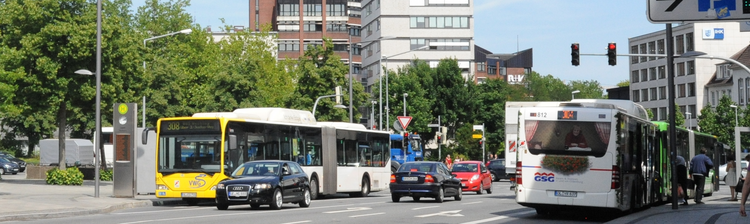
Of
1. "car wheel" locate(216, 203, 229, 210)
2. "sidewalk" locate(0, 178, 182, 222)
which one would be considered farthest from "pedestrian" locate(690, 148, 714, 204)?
"sidewalk" locate(0, 178, 182, 222)

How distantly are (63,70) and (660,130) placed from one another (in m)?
25.1

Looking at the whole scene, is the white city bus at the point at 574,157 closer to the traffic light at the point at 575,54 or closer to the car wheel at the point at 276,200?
the car wheel at the point at 276,200

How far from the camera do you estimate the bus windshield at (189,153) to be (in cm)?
2852

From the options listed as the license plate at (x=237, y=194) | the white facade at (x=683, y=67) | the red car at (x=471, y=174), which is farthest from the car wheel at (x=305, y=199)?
the white facade at (x=683, y=67)

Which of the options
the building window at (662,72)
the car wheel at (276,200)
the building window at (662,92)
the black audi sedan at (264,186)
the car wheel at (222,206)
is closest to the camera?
the black audi sedan at (264,186)

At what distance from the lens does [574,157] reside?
2148 cm

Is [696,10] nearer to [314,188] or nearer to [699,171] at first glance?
[699,171]

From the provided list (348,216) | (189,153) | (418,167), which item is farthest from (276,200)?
(418,167)

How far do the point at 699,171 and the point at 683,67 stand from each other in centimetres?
9969

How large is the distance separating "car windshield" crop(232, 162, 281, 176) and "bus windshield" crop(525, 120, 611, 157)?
286 inches

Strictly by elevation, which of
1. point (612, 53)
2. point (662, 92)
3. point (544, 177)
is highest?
point (662, 92)

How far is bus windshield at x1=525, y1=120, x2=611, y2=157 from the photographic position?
70.4 ft

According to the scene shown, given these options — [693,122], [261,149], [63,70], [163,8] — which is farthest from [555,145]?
[693,122]

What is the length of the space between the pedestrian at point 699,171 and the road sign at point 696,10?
17676 millimetres
